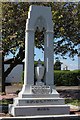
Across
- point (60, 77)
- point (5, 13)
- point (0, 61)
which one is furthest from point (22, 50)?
point (60, 77)

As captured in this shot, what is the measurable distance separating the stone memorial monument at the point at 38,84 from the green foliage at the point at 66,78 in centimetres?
2073

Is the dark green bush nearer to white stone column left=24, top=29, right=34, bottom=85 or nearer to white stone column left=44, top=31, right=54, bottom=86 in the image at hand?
white stone column left=44, top=31, right=54, bottom=86


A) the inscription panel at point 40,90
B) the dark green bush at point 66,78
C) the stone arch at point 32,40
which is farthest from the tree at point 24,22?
the dark green bush at point 66,78

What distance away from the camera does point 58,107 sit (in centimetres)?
1160

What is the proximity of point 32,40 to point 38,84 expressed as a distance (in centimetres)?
165

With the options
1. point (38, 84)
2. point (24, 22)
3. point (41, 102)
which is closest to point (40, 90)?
point (38, 84)

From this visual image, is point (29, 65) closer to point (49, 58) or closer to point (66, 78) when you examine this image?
point (49, 58)

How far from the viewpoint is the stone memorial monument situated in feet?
37.4

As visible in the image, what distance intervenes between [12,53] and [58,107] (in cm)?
930

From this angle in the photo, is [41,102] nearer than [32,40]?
Yes

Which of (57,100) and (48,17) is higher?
(48,17)

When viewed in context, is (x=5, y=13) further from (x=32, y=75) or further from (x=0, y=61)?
(x=32, y=75)

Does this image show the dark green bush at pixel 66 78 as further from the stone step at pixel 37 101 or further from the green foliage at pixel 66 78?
the stone step at pixel 37 101

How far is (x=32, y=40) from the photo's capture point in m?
12.2
